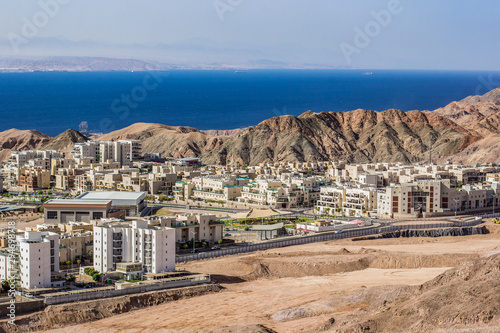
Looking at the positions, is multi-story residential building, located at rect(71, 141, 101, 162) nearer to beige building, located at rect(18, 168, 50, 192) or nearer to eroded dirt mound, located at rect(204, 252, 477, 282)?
beige building, located at rect(18, 168, 50, 192)

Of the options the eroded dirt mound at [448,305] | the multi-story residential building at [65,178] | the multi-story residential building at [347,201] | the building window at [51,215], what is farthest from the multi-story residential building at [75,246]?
the multi-story residential building at [65,178]

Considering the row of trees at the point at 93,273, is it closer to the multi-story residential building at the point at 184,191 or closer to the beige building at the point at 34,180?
the multi-story residential building at the point at 184,191

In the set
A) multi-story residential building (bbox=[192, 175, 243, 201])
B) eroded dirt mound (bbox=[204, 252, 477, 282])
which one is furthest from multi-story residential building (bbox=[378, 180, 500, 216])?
→ eroded dirt mound (bbox=[204, 252, 477, 282])

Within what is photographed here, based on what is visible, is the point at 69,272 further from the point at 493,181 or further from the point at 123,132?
the point at 123,132

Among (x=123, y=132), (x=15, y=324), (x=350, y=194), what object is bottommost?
(x=15, y=324)

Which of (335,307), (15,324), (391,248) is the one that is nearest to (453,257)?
(391,248)
